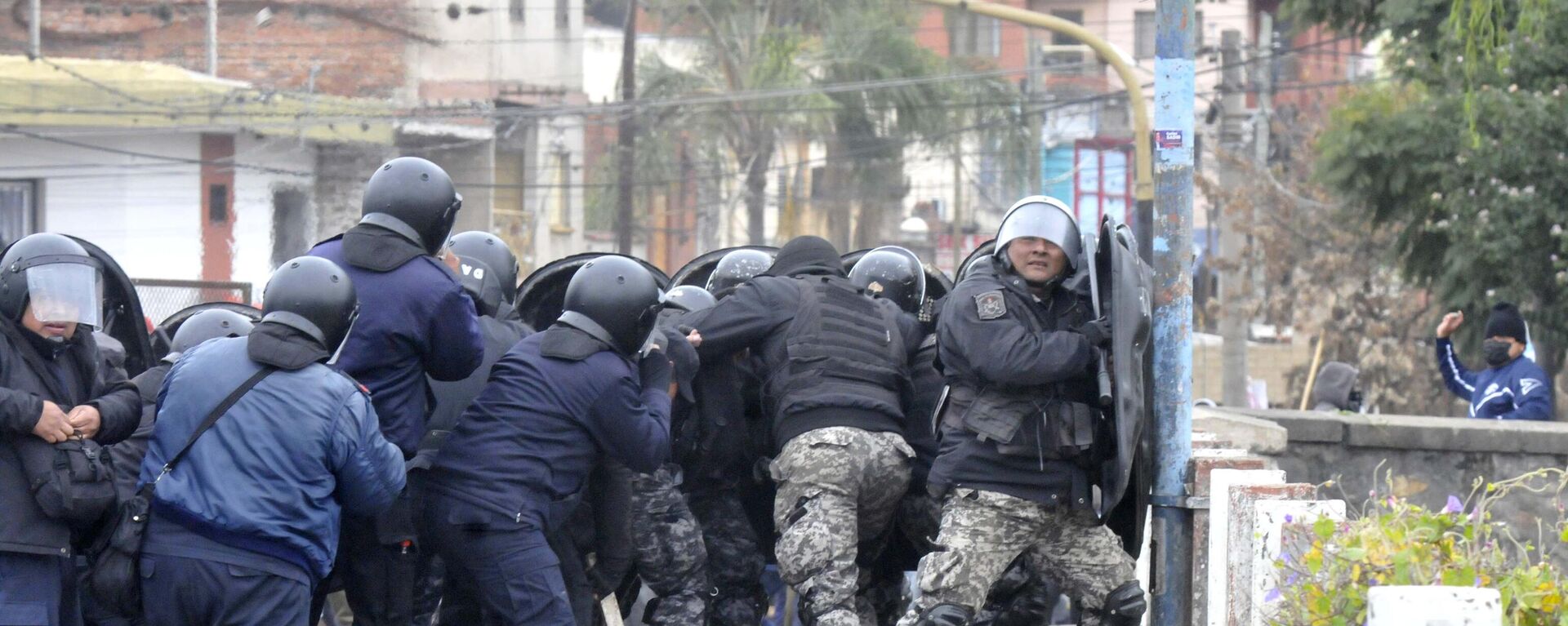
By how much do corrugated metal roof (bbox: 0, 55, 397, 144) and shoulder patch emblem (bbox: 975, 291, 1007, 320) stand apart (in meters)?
20.4

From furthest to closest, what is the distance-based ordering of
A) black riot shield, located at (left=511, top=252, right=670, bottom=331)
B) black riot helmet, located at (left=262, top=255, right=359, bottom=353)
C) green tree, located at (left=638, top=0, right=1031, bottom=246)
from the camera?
green tree, located at (left=638, top=0, right=1031, bottom=246)
black riot shield, located at (left=511, top=252, right=670, bottom=331)
black riot helmet, located at (left=262, top=255, right=359, bottom=353)

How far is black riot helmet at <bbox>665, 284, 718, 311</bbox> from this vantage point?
22.6 feet

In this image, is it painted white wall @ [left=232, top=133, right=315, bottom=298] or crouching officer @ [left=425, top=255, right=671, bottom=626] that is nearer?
crouching officer @ [left=425, top=255, right=671, bottom=626]

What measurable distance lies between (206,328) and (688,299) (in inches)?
75.5

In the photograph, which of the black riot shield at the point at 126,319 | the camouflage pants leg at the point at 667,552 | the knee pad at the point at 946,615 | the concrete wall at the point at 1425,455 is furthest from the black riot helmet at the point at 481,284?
the concrete wall at the point at 1425,455

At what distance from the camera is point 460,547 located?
562cm

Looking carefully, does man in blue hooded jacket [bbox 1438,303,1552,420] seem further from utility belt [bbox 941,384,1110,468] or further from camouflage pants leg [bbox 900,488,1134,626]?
utility belt [bbox 941,384,1110,468]

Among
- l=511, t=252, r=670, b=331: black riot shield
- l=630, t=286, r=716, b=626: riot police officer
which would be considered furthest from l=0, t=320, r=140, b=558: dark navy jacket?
l=511, t=252, r=670, b=331: black riot shield

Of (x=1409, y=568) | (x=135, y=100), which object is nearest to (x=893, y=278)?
(x=1409, y=568)

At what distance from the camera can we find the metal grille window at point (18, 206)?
2438cm

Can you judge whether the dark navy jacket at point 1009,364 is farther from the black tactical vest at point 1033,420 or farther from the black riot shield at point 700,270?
the black riot shield at point 700,270

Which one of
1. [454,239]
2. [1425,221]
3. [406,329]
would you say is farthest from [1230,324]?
[406,329]

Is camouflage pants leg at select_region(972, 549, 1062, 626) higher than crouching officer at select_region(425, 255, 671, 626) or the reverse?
the reverse

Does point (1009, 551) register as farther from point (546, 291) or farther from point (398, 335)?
point (546, 291)
